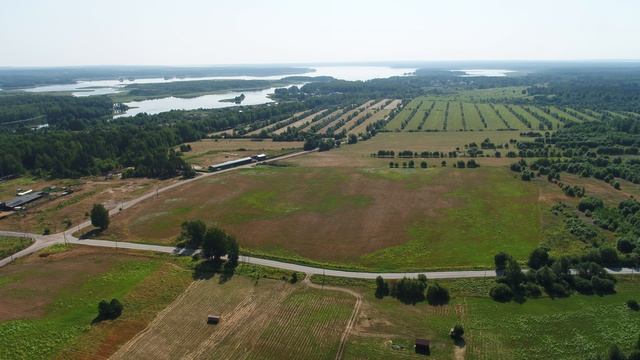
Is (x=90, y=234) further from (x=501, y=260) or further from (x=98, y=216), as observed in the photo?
(x=501, y=260)

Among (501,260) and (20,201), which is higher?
(20,201)

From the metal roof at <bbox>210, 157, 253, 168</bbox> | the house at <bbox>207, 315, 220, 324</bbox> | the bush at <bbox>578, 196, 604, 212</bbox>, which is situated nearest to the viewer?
the house at <bbox>207, 315, 220, 324</bbox>

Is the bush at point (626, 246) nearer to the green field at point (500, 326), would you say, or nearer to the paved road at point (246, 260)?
the paved road at point (246, 260)

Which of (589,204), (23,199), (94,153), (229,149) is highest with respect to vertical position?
(94,153)

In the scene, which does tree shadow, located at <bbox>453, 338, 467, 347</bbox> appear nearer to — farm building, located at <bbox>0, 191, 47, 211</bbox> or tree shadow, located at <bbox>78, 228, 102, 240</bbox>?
tree shadow, located at <bbox>78, 228, 102, 240</bbox>

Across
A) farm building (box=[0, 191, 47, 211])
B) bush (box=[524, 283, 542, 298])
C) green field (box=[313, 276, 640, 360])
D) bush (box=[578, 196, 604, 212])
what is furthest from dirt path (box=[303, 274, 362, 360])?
farm building (box=[0, 191, 47, 211])

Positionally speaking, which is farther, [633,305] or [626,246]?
[626,246]

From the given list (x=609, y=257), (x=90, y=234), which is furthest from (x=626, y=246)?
(x=90, y=234)
